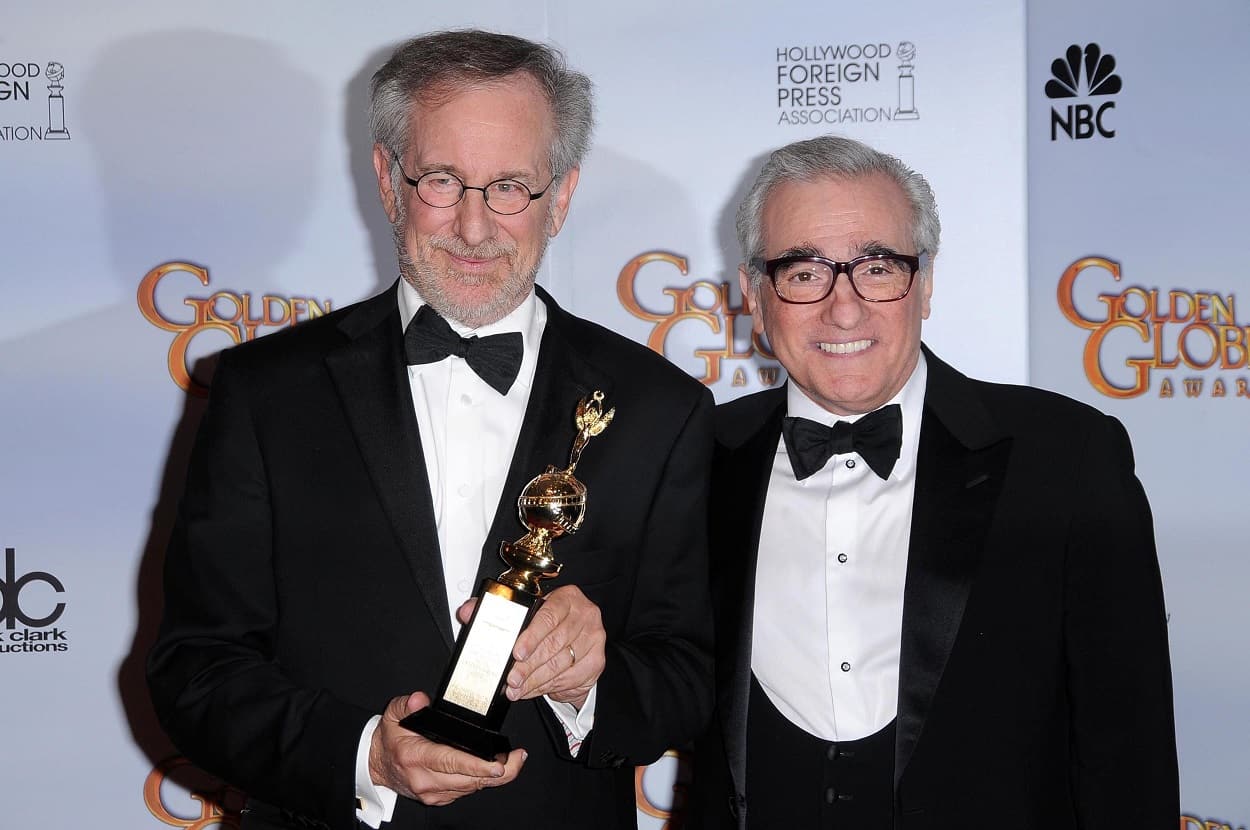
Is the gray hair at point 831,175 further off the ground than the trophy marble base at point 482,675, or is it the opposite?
the gray hair at point 831,175

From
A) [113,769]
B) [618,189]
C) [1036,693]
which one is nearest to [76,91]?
[618,189]

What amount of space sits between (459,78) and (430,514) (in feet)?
2.59

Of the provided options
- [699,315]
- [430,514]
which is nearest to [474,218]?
[430,514]

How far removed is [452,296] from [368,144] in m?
1.60

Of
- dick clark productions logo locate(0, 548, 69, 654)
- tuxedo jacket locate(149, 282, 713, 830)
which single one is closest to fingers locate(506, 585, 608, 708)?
tuxedo jacket locate(149, 282, 713, 830)

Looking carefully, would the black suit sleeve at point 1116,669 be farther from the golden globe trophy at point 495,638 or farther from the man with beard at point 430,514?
the golden globe trophy at point 495,638

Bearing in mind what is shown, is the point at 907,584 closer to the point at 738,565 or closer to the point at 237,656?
the point at 738,565

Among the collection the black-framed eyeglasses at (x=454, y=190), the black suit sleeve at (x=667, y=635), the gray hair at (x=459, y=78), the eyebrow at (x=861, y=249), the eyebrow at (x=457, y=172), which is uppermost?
the gray hair at (x=459, y=78)

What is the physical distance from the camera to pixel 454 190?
2160 millimetres

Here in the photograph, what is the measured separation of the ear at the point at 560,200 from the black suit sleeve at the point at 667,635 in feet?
1.43

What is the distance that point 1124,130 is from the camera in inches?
152

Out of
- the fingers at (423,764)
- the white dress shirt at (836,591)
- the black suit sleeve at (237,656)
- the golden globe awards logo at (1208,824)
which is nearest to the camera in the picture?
the fingers at (423,764)

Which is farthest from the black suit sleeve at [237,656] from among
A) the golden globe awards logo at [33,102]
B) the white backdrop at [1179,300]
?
the white backdrop at [1179,300]

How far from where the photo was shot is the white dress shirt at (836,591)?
7.24 ft
